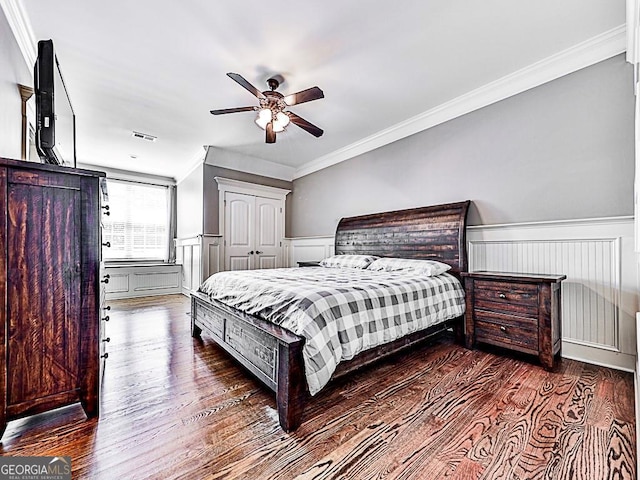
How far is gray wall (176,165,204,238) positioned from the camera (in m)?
5.18

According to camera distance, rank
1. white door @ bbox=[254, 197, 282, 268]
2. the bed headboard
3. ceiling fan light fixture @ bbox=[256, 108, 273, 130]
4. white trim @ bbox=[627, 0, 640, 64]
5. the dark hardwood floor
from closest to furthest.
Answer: the dark hardwood floor, white trim @ bbox=[627, 0, 640, 64], ceiling fan light fixture @ bbox=[256, 108, 273, 130], the bed headboard, white door @ bbox=[254, 197, 282, 268]

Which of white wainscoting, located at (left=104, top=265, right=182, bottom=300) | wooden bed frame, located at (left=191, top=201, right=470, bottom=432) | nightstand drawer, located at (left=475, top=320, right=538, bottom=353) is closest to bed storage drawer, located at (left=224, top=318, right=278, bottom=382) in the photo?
wooden bed frame, located at (left=191, top=201, right=470, bottom=432)

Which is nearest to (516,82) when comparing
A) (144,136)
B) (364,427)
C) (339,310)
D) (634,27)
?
(634,27)

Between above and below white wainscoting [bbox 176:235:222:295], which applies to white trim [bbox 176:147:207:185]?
above

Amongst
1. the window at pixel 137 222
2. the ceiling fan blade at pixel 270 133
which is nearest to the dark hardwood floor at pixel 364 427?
the ceiling fan blade at pixel 270 133

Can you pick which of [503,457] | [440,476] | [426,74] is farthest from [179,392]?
[426,74]

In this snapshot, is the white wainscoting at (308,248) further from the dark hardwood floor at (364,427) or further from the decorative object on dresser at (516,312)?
the dark hardwood floor at (364,427)

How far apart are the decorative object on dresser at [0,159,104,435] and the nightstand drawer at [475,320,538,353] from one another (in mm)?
2961

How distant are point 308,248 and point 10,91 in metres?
4.29

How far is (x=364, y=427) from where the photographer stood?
1567 mm

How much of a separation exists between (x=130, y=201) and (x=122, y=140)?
1958 mm

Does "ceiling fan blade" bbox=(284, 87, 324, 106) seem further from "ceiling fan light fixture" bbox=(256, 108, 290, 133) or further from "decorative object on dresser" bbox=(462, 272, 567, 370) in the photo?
"decorative object on dresser" bbox=(462, 272, 567, 370)

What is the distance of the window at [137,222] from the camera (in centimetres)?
589

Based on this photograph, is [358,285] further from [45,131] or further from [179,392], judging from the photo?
[45,131]
